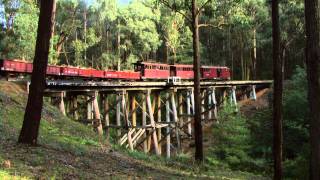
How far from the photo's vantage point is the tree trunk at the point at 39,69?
10672mm

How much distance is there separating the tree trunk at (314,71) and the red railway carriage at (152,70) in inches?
1147

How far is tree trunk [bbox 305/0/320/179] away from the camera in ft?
30.2

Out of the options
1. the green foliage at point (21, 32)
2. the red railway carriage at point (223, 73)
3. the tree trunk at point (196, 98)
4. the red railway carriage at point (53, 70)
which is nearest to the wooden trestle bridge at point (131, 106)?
the red railway carriage at point (53, 70)

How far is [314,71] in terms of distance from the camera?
9.21 metres

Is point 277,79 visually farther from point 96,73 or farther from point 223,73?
point 223,73

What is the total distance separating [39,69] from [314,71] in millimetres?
6327

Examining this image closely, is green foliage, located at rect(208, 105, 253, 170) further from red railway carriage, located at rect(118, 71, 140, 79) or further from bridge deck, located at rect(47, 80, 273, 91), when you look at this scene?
red railway carriage, located at rect(118, 71, 140, 79)

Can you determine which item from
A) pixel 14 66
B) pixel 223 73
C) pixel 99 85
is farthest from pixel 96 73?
pixel 223 73

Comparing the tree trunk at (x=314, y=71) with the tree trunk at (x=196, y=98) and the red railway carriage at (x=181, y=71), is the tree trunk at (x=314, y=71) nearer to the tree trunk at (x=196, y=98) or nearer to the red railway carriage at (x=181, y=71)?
the tree trunk at (x=196, y=98)

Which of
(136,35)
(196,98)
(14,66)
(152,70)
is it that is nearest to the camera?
(196,98)

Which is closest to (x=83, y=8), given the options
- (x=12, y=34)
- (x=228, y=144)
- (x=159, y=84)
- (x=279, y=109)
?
(x=12, y=34)

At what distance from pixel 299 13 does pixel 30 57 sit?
23.7m

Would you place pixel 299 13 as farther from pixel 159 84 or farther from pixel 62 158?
pixel 62 158

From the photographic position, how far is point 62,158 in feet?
34.3
